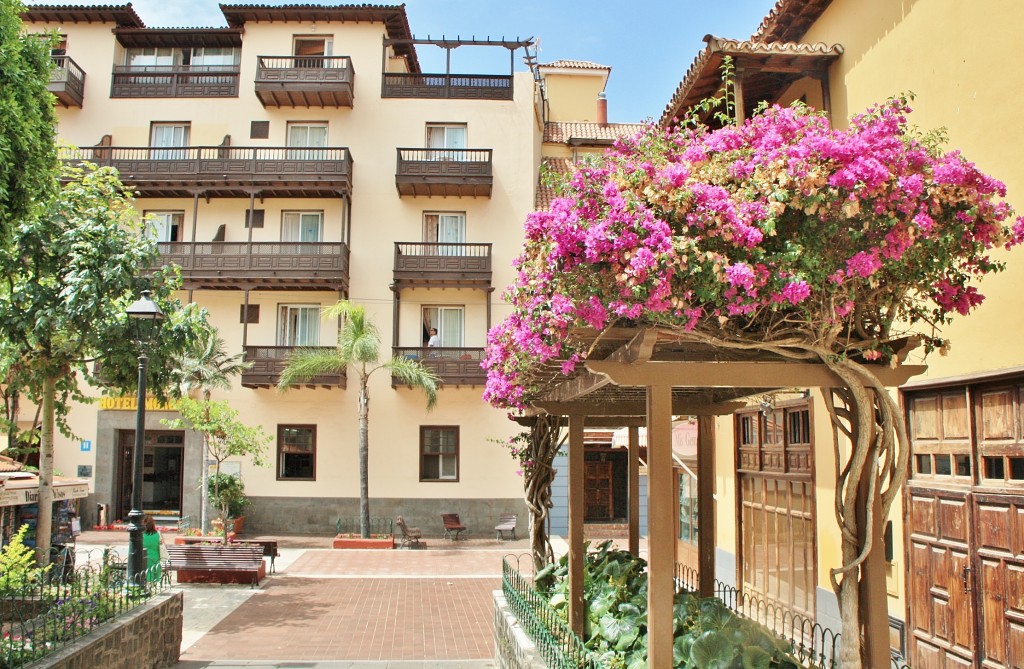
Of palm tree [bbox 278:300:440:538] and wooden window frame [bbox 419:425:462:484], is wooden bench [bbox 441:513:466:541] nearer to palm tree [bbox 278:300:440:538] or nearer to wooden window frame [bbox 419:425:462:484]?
wooden window frame [bbox 419:425:462:484]

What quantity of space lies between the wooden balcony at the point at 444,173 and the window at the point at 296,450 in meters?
8.20

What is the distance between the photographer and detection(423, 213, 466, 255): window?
87.2 ft

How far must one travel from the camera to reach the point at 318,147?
2519cm

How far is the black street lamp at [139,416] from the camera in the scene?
10086 mm

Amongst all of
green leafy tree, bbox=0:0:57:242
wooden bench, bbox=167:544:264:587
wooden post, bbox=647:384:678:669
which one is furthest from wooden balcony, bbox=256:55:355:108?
wooden post, bbox=647:384:678:669

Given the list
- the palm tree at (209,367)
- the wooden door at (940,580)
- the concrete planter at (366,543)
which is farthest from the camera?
the palm tree at (209,367)

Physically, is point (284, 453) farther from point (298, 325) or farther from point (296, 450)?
point (298, 325)

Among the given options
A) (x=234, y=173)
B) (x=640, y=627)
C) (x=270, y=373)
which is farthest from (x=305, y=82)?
(x=640, y=627)

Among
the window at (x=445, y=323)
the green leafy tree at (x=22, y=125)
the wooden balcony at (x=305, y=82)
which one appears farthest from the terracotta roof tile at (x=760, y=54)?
the wooden balcony at (x=305, y=82)

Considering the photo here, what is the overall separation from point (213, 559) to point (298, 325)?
→ 11.8 meters

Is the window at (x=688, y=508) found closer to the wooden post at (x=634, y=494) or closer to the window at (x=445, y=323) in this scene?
the wooden post at (x=634, y=494)

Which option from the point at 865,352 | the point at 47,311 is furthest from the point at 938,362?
the point at 47,311

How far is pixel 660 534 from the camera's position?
4.96m

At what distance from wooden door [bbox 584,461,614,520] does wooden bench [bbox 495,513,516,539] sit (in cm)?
358
